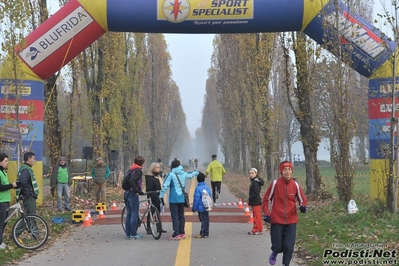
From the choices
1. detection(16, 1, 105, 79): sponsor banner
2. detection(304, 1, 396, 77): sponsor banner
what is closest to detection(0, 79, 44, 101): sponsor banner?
detection(16, 1, 105, 79): sponsor banner

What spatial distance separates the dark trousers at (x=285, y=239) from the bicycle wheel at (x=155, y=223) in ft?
14.1

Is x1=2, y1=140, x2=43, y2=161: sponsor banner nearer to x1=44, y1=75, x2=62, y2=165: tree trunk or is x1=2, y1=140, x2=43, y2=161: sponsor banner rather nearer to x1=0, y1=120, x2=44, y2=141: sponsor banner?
x1=0, y1=120, x2=44, y2=141: sponsor banner

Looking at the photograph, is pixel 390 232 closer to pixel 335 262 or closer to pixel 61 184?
pixel 335 262

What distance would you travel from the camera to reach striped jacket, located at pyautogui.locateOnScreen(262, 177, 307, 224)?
7773mm

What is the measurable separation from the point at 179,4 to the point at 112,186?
18.3 metres

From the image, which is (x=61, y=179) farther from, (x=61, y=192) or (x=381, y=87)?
(x=381, y=87)

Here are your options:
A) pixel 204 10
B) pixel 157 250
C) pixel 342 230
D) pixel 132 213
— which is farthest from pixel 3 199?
pixel 204 10

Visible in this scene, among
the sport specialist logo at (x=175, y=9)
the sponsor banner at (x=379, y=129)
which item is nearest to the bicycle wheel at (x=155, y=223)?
the sport specialist logo at (x=175, y=9)

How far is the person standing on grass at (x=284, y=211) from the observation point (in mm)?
7773

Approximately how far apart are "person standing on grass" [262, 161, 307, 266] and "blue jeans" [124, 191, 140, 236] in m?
4.66

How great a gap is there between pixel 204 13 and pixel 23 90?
5483mm

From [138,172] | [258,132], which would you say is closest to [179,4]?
[138,172]

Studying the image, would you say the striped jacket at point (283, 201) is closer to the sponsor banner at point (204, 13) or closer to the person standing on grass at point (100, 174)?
the sponsor banner at point (204, 13)

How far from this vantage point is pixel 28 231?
10.6 meters
